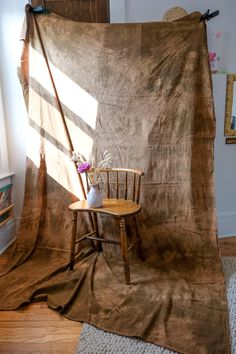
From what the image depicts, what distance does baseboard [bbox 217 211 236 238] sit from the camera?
249 centimetres

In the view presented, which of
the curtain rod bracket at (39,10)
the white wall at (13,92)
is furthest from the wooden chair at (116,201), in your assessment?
the curtain rod bracket at (39,10)

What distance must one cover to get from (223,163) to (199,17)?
4.02 ft

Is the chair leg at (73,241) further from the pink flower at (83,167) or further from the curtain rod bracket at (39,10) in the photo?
the curtain rod bracket at (39,10)

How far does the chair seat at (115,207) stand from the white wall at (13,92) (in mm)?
850

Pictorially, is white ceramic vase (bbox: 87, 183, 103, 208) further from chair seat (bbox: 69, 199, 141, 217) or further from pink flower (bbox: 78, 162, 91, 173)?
pink flower (bbox: 78, 162, 91, 173)

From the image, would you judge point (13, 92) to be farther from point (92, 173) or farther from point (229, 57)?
point (229, 57)

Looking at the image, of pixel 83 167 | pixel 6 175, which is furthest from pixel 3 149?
pixel 83 167

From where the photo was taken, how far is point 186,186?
1944mm

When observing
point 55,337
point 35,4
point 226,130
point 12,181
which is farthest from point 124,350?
point 35,4

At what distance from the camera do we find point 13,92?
2281 millimetres

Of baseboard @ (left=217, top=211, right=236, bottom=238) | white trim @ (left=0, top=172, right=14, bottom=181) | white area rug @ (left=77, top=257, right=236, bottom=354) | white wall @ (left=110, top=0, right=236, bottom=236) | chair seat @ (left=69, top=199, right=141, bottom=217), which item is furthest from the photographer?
baseboard @ (left=217, top=211, right=236, bottom=238)

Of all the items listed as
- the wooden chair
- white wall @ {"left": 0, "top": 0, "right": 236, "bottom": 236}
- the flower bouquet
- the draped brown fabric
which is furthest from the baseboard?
the flower bouquet

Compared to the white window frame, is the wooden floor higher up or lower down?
lower down

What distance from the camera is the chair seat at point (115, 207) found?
1694 mm
